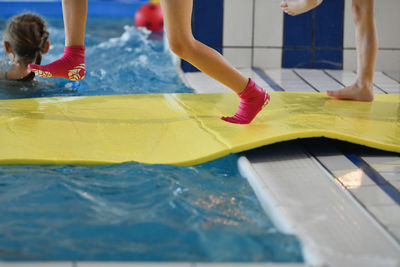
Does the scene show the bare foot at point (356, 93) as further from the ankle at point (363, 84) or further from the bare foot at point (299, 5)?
the bare foot at point (299, 5)

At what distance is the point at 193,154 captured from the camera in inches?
85.1

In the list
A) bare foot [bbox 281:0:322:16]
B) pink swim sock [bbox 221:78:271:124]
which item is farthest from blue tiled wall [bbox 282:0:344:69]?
pink swim sock [bbox 221:78:271:124]

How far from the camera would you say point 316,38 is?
4488 millimetres

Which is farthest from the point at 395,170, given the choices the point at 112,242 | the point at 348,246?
the point at 112,242

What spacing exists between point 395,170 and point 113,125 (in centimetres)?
124

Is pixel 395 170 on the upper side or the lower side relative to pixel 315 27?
lower

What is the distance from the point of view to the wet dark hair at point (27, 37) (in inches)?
136

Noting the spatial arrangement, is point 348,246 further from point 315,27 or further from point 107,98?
point 315,27

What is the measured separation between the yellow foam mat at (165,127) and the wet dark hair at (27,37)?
1.99ft

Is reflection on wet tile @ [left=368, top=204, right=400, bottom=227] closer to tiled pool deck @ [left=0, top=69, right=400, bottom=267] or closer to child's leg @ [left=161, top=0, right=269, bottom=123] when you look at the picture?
tiled pool deck @ [left=0, top=69, right=400, bottom=267]

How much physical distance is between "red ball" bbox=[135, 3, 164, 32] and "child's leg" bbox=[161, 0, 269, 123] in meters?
4.56

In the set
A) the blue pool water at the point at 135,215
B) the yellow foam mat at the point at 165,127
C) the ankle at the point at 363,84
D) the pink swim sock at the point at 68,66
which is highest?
the pink swim sock at the point at 68,66

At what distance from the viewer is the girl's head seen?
346 cm

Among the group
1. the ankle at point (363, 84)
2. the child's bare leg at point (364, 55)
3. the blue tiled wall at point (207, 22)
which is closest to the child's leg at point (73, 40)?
the child's bare leg at point (364, 55)
